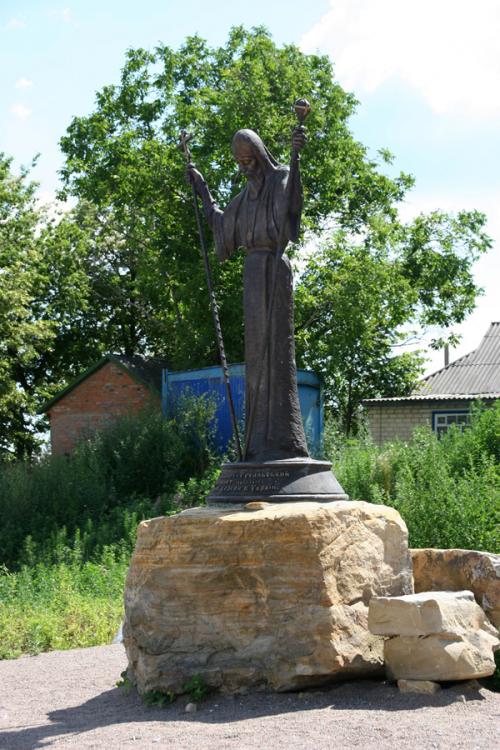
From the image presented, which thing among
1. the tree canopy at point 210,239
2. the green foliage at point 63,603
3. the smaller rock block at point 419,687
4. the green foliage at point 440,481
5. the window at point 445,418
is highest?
the tree canopy at point 210,239

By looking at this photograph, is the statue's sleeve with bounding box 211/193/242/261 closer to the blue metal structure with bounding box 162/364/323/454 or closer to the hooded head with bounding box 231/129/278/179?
the hooded head with bounding box 231/129/278/179

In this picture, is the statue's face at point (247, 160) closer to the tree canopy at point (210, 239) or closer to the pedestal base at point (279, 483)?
the pedestal base at point (279, 483)

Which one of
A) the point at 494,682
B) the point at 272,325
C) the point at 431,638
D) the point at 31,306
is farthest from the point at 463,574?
the point at 31,306

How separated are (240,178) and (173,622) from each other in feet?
56.3

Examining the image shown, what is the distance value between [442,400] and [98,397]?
26.9ft

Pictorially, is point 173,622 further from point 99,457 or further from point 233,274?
point 233,274

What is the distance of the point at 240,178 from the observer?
74.4 ft

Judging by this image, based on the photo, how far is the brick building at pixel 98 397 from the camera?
2405 cm

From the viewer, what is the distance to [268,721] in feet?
18.8

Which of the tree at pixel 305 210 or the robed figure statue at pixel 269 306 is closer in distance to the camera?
the robed figure statue at pixel 269 306

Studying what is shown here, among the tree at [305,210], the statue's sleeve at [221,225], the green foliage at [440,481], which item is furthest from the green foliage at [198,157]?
the statue's sleeve at [221,225]

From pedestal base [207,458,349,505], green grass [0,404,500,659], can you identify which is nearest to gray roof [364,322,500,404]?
green grass [0,404,500,659]

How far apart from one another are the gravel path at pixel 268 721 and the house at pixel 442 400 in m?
16.3

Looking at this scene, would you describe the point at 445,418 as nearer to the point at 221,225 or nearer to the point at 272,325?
the point at 221,225
